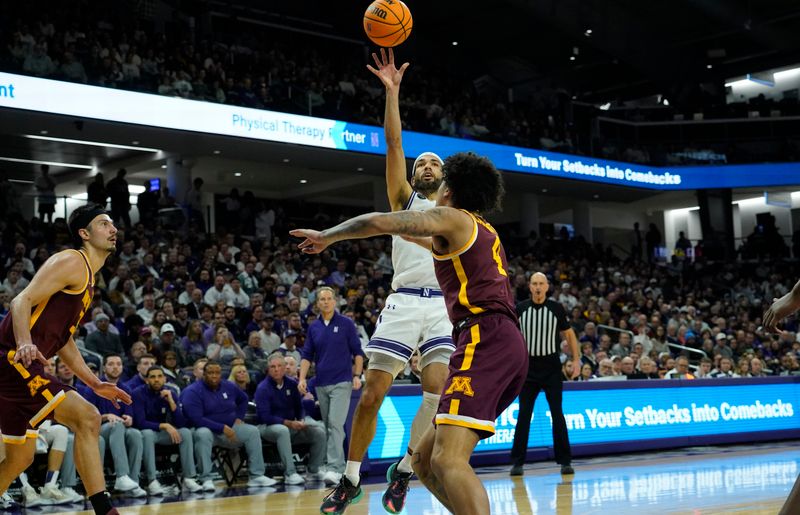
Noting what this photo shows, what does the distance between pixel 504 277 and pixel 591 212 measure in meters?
31.8

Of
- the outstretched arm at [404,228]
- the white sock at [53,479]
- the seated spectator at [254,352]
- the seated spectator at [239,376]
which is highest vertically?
the outstretched arm at [404,228]

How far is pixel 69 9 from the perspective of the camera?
2142 cm

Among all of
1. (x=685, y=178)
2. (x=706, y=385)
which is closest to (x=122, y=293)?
(x=706, y=385)

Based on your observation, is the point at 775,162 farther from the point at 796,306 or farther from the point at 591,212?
the point at 796,306

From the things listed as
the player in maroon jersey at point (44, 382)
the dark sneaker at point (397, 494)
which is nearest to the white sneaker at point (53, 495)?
the player in maroon jersey at point (44, 382)

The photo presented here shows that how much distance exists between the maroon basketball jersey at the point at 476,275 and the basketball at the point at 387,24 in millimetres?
2407

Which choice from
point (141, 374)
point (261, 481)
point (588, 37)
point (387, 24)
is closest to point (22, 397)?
point (387, 24)

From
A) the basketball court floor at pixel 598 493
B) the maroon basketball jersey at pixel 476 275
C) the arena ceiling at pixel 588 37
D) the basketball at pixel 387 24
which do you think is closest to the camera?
the maroon basketball jersey at pixel 476 275

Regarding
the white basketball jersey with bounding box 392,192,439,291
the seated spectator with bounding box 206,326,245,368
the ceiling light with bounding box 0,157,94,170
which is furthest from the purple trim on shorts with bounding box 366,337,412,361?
the ceiling light with bounding box 0,157,94,170

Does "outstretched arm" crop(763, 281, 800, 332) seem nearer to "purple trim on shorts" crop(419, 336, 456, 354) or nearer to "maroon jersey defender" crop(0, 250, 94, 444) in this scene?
"purple trim on shorts" crop(419, 336, 456, 354)

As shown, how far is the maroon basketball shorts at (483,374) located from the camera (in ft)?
14.6

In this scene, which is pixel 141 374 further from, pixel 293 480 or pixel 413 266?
pixel 413 266

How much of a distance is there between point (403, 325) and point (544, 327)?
4.58 metres

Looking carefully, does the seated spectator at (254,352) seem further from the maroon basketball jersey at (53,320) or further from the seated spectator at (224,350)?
the maroon basketball jersey at (53,320)
